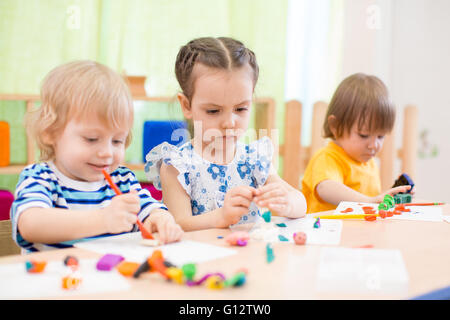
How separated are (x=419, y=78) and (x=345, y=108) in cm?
193

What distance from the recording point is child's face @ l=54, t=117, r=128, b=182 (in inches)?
35.1

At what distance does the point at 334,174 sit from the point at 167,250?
943mm

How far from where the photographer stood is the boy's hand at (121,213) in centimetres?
78

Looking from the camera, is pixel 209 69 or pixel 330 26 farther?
pixel 330 26

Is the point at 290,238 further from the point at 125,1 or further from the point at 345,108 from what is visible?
the point at 125,1

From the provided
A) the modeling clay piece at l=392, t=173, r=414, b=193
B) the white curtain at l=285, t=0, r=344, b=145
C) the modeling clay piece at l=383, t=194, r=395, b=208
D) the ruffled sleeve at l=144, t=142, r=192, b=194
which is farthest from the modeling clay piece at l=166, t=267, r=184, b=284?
the white curtain at l=285, t=0, r=344, b=145

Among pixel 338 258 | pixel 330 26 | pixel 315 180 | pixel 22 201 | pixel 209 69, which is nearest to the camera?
pixel 338 258

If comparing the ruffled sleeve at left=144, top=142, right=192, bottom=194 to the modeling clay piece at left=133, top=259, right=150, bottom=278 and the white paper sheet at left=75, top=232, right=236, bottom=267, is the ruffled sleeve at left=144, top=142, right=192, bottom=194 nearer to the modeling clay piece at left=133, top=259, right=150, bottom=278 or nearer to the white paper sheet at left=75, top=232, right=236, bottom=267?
the white paper sheet at left=75, top=232, right=236, bottom=267

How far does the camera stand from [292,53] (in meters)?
2.79

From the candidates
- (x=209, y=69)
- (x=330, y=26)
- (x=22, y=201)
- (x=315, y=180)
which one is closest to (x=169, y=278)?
(x=22, y=201)

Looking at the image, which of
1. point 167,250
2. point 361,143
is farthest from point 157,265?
point 361,143

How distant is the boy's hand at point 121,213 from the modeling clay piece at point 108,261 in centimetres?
11

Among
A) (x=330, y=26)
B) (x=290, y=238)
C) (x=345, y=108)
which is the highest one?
(x=330, y=26)

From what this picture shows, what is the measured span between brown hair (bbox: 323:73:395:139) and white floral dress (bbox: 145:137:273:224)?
48cm
